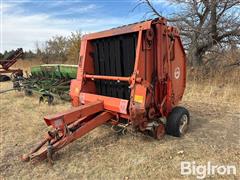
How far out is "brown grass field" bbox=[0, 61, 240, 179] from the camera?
338cm

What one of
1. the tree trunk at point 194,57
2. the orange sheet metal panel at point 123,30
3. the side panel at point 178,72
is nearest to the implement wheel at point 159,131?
the side panel at point 178,72

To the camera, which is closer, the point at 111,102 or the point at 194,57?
the point at 111,102

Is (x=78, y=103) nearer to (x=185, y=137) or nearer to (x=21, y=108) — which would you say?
(x=185, y=137)

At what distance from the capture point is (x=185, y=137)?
4.46 m

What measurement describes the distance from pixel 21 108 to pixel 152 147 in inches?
170

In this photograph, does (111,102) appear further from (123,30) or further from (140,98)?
(123,30)


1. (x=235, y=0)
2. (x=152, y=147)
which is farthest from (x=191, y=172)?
(x=235, y=0)

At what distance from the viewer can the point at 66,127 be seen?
3695 millimetres

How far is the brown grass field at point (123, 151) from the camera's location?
3375 millimetres

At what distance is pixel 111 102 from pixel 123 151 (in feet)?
2.50

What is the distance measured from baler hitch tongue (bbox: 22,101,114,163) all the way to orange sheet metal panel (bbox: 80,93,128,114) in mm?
112

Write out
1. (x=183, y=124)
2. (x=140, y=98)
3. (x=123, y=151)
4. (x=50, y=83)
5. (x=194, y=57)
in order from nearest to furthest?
(x=140, y=98)
(x=123, y=151)
(x=183, y=124)
(x=50, y=83)
(x=194, y=57)

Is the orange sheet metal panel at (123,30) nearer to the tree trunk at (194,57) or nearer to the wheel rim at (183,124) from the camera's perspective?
the wheel rim at (183,124)

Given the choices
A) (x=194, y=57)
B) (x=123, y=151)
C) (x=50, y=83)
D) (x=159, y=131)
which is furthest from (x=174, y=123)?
(x=194, y=57)
